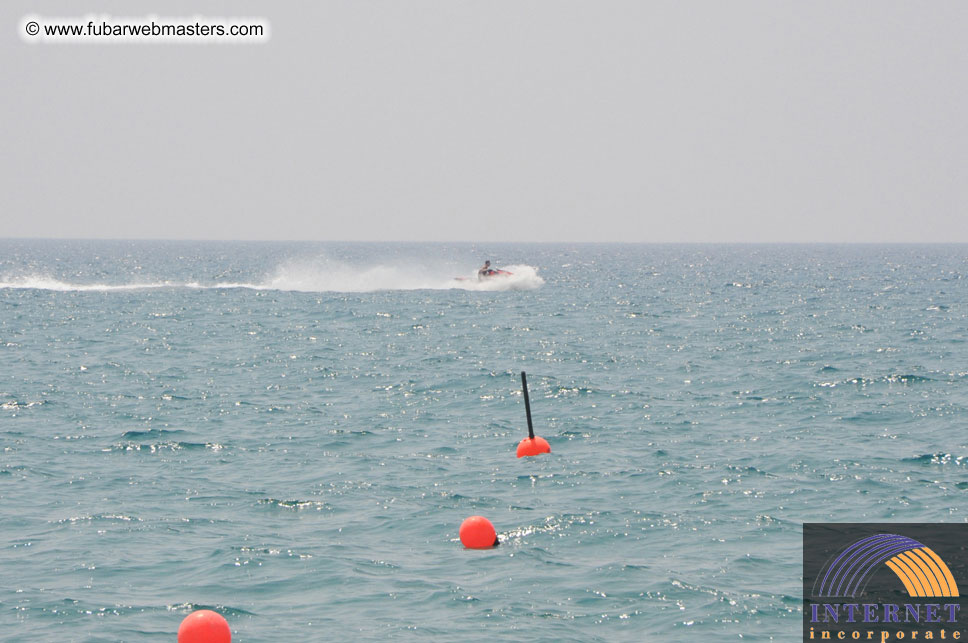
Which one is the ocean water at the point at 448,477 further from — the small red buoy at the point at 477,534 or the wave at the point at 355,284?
the wave at the point at 355,284

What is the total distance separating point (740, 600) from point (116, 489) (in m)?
11.8

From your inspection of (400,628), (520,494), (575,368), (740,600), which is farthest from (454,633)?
(575,368)

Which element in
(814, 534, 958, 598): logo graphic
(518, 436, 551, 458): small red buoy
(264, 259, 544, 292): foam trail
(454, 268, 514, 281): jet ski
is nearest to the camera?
(814, 534, 958, 598): logo graphic

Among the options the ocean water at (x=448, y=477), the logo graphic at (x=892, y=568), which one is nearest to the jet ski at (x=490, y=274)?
the ocean water at (x=448, y=477)

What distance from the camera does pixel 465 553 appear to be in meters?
15.6

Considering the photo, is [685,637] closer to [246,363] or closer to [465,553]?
[465,553]

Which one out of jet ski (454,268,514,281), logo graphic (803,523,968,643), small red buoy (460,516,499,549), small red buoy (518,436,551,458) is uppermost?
jet ski (454,268,514,281)

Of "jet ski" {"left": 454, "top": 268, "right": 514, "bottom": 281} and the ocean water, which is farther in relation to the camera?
"jet ski" {"left": 454, "top": 268, "right": 514, "bottom": 281}

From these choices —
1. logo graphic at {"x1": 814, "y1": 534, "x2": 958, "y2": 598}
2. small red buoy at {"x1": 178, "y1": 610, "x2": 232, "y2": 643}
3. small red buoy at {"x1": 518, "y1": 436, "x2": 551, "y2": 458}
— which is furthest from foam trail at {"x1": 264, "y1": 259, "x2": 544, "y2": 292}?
small red buoy at {"x1": 178, "y1": 610, "x2": 232, "y2": 643}

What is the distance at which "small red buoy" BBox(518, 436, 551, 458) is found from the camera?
21984 mm

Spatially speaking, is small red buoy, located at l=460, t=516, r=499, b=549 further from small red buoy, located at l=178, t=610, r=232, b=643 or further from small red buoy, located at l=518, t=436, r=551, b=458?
small red buoy, located at l=518, t=436, r=551, b=458

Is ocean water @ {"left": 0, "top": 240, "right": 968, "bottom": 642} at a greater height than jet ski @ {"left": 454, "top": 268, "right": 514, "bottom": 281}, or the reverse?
jet ski @ {"left": 454, "top": 268, "right": 514, "bottom": 281}

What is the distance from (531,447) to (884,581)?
9094 mm

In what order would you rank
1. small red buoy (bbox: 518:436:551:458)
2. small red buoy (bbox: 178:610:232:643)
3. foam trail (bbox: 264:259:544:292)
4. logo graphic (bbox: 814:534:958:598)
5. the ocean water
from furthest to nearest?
foam trail (bbox: 264:259:544:292)
small red buoy (bbox: 518:436:551:458)
logo graphic (bbox: 814:534:958:598)
the ocean water
small red buoy (bbox: 178:610:232:643)
